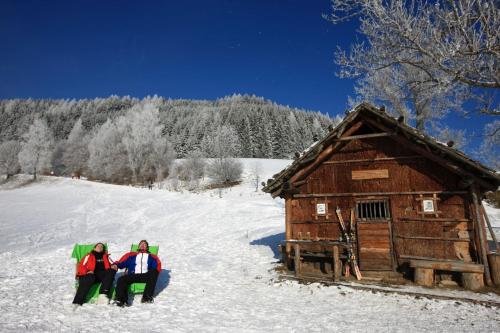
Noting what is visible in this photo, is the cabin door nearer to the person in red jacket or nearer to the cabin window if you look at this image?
the cabin window

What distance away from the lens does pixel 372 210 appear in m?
11.6

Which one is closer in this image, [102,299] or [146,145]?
[102,299]

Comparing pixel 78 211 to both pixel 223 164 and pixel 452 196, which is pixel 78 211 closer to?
pixel 223 164

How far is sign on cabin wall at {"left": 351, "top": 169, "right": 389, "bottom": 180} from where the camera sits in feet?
37.3

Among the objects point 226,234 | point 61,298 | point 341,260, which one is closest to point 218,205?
point 226,234

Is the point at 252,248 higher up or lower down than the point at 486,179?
lower down

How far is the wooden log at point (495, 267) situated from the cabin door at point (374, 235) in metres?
2.79

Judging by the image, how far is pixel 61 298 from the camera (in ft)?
29.1

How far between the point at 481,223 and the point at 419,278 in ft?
8.41

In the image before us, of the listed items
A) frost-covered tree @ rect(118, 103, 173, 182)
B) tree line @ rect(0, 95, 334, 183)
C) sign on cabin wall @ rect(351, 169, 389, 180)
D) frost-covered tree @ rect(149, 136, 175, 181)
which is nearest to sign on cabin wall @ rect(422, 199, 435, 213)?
sign on cabin wall @ rect(351, 169, 389, 180)

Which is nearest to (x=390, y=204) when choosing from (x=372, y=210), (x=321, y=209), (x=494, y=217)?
(x=372, y=210)

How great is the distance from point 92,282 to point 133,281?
1.01 meters

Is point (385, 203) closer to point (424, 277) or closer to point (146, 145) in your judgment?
point (424, 277)

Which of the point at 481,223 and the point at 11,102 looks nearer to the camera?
the point at 481,223
